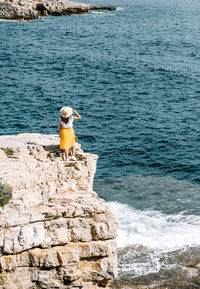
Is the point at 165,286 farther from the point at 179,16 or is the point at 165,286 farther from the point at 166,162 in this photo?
the point at 179,16

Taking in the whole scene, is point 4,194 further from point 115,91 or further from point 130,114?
point 115,91

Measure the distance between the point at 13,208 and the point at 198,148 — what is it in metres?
23.2

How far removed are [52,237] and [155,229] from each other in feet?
33.0

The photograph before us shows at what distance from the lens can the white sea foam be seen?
19.6 meters

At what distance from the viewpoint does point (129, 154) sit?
3150 cm

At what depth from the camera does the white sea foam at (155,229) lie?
1963 centimetres

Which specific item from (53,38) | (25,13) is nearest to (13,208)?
(53,38)

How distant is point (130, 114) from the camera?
127 feet

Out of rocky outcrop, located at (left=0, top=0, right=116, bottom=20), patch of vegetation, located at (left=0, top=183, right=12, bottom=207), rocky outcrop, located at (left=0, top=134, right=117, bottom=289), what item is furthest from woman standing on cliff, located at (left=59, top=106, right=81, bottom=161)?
rocky outcrop, located at (left=0, top=0, right=116, bottom=20)

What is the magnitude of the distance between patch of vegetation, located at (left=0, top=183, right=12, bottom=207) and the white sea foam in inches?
339

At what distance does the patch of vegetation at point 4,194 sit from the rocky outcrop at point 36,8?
300 ft

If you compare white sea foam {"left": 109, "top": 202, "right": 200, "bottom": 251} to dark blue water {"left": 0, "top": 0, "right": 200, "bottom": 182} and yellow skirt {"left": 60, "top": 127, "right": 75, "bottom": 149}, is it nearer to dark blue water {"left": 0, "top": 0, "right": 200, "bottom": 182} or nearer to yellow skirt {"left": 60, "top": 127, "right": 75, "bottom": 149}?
dark blue water {"left": 0, "top": 0, "right": 200, "bottom": 182}

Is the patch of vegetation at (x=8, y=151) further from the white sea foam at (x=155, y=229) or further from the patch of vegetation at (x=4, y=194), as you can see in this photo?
the white sea foam at (x=155, y=229)

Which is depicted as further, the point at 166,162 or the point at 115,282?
the point at 166,162
